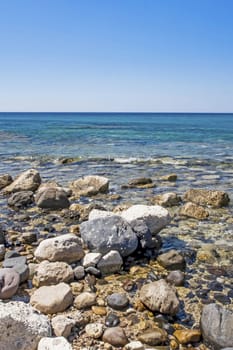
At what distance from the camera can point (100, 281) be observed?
15.8ft

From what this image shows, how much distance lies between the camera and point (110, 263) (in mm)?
5105

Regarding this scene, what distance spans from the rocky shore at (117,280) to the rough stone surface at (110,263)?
15 mm

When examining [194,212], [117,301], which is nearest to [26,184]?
[194,212]

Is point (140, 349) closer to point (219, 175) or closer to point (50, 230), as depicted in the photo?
point (50, 230)

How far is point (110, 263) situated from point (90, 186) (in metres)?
5.17

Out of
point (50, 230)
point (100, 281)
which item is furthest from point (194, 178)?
point (100, 281)

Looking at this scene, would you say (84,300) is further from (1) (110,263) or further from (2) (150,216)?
(2) (150,216)

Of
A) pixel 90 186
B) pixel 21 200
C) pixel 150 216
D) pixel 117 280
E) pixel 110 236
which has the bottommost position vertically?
pixel 117 280

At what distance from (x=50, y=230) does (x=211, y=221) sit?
353cm

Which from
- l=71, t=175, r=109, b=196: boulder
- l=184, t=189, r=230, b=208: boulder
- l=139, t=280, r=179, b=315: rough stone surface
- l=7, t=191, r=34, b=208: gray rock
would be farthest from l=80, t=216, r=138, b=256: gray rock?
l=71, t=175, r=109, b=196: boulder

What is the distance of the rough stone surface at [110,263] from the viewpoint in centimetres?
508

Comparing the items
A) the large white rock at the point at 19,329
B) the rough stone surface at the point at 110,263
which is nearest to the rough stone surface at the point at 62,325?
the large white rock at the point at 19,329

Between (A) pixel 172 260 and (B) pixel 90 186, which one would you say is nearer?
(A) pixel 172 260

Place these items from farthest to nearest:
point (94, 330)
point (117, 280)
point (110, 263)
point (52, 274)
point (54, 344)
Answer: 1. point (110, 263)
2. point (117, 280)
3. point (52, 274)
4. point (94, 330)
5. point (54, 344)
